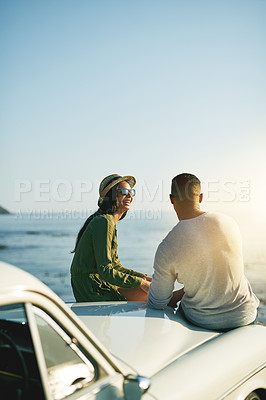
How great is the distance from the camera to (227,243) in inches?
107

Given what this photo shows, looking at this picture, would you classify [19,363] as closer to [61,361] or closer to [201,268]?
[61,361]

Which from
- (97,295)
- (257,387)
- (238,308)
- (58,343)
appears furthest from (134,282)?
(58,343)

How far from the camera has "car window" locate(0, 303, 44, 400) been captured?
55.9 inches

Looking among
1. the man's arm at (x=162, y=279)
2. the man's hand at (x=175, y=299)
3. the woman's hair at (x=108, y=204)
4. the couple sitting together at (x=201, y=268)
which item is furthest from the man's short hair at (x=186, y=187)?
the woman's hair at (x=108, y=204)

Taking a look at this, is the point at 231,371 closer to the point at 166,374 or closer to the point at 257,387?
the point at 257,387

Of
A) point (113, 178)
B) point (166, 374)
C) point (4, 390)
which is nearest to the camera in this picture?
point (4, 390)

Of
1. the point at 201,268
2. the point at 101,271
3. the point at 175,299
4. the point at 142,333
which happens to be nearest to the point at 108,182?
the point at 101,271

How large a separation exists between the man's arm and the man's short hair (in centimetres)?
38

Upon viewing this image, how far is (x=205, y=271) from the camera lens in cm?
270

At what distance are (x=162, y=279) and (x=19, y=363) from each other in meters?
1.48

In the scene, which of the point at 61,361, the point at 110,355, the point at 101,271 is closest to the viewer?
the point at 61,361

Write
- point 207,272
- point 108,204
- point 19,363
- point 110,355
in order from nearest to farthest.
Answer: point 19,363
point 110,355
point 207,272
point 108,204

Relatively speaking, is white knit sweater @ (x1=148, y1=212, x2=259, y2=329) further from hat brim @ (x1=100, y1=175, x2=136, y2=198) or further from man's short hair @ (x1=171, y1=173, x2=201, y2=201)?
hat brim @ (x1=100, y1=175, x2=136, y2=198)

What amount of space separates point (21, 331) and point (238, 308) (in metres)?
1.60
